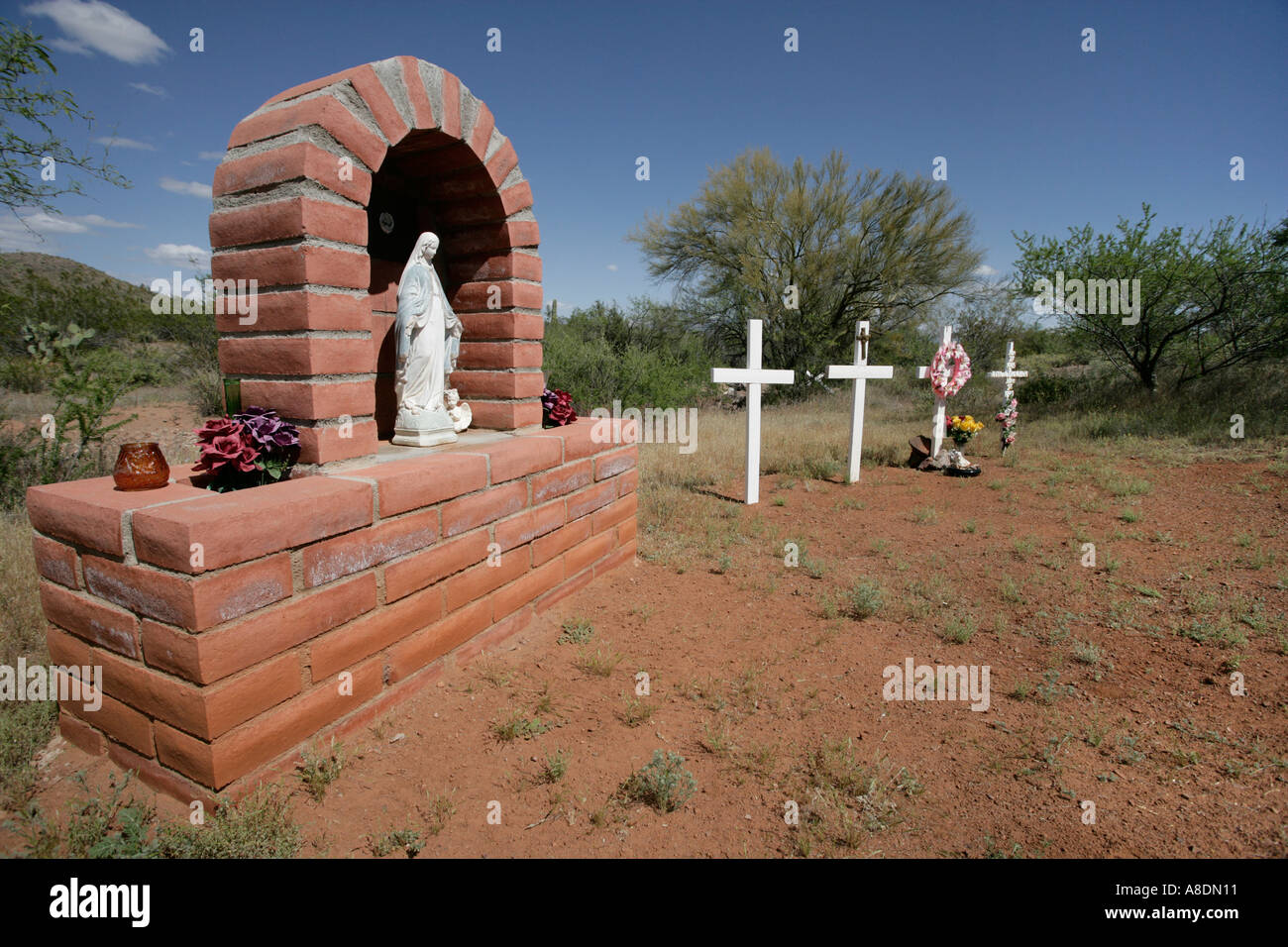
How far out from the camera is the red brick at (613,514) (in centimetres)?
405

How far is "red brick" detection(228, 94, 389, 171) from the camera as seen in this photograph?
2533 mm

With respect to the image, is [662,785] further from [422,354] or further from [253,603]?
[422,354]

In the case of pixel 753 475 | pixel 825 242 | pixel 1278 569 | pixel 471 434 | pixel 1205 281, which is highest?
pixel 825 242

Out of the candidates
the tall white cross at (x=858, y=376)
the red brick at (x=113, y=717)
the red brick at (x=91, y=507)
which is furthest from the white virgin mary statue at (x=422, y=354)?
the tall white cross at (x=858, y=376)

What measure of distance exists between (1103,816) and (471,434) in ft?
11.5

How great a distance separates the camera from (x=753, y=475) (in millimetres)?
6660

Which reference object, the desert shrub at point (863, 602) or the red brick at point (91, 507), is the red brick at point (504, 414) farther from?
the desert shrub at point (863, 602)

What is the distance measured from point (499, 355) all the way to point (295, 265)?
1.51 m

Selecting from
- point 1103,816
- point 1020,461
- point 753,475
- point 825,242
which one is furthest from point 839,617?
point 825,242

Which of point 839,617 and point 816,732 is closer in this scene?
point 816,732

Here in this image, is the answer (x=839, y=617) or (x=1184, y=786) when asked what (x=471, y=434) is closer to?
(x=839, y=617)

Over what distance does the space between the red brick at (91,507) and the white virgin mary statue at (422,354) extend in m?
1.21

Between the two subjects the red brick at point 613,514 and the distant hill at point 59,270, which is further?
the distant hill at point 59,270

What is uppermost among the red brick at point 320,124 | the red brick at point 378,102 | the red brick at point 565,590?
the red brick at point 378,102
